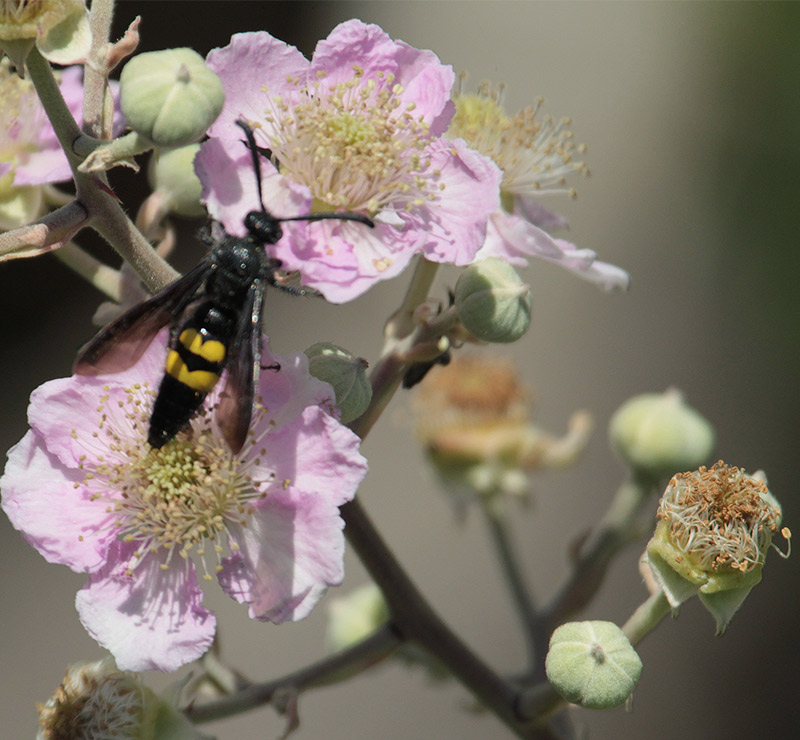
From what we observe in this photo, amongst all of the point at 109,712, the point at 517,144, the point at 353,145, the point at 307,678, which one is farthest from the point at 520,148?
the point at 109,712

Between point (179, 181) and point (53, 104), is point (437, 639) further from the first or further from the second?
point (53, 104)

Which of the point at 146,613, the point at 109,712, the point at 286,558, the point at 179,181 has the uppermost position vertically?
the point at 179,181

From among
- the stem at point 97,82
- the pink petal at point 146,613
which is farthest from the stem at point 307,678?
the stem at point 97,82

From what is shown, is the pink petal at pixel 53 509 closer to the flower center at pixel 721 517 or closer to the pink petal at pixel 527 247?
the pink petal at pixel 527 247

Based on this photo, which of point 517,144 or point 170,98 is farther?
point 517,144

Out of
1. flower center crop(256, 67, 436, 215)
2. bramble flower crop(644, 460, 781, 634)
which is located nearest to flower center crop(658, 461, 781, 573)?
bramble flower crop(644, 460, 781, 634)

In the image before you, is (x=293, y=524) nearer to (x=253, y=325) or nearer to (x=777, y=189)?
(x=253, y=325)

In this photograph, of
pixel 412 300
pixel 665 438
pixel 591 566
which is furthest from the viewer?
pixel 665 438
